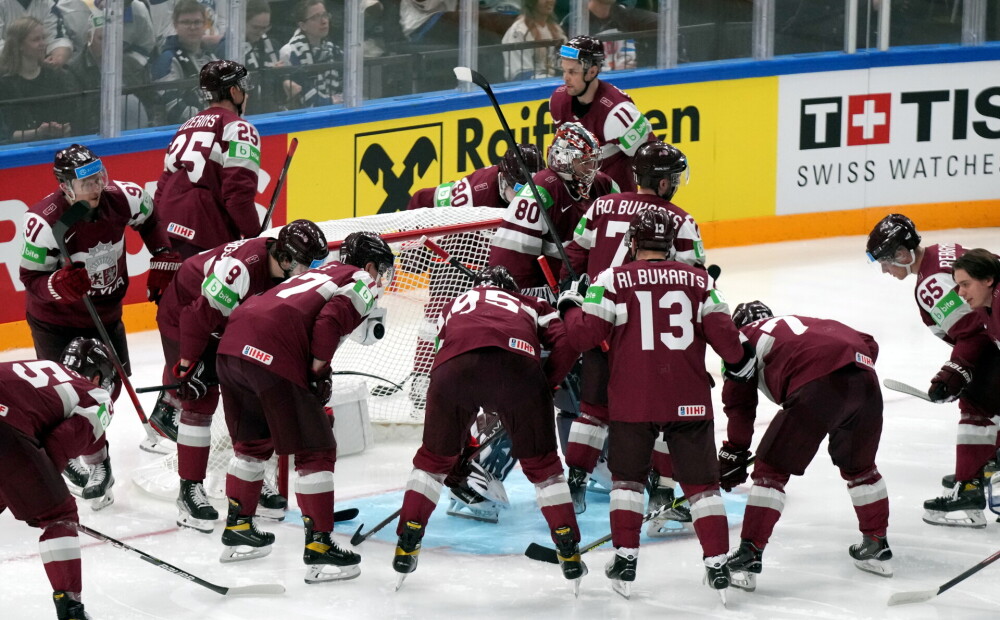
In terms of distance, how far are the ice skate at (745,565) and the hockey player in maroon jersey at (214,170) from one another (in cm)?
253

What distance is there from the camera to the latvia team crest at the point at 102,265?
19.1ft

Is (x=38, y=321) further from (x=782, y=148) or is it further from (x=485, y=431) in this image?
(x=782, y=148)

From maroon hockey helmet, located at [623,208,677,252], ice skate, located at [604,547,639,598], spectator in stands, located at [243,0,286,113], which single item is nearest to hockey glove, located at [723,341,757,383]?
maroon hockey helmet, located at [623,208,677,252]

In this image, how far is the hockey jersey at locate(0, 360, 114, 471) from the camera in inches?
166

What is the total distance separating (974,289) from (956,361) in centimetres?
39

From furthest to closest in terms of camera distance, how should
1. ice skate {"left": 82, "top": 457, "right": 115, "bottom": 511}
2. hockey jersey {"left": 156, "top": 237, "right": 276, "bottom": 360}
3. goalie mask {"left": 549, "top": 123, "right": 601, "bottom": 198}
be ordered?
1. goalie mask {"left": 549, "top": 123, "right": 601, "bottom": 198}
2. ice skate {"left": 82, "top": 457, "right": 115, "bottom": 511}
3. hockey jersey {"left": 156, "top": 237, "right": 276, "bottom": 360}

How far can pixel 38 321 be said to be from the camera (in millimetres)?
5789

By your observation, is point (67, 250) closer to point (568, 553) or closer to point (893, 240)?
Answer: point (568, 553)

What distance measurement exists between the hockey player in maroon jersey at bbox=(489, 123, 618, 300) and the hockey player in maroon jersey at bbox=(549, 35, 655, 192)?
0.81 meters

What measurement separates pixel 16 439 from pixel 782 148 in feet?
22.3

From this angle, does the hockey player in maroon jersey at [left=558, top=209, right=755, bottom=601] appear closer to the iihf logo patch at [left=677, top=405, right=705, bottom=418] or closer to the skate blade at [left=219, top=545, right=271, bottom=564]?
the iihf logo patch at [left=677, top=405, right=705, bottom=418]

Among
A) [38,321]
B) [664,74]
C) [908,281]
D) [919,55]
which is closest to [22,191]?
[38,321]

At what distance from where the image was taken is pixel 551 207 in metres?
5.88

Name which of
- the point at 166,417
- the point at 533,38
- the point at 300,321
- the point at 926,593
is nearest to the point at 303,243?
the point at 300,321
